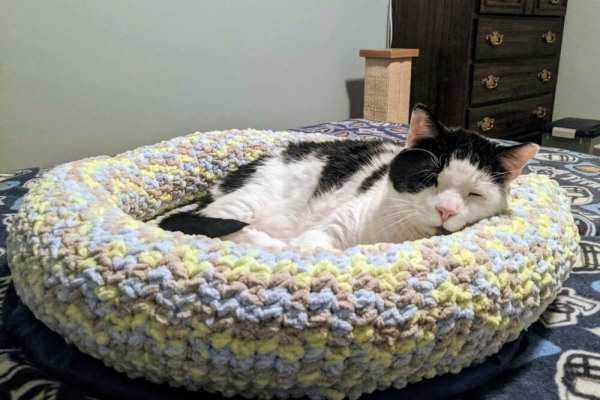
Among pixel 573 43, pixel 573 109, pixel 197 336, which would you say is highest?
pixel 573 43

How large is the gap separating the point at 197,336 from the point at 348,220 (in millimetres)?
536

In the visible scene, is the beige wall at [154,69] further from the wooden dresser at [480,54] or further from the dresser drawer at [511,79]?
the dresser drawer at [511,79]

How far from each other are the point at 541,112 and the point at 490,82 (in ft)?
2.56

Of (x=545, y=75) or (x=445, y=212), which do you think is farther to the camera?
(x=545, y=75)

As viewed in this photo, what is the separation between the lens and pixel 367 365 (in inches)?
21.6

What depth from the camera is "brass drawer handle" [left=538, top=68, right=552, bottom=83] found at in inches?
119

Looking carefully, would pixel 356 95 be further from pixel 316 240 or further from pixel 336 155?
pixel 316 240

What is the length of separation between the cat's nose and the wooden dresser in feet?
6.15

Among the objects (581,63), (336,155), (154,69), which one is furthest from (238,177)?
(581,63)

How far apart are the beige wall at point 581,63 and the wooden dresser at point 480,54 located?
31cm

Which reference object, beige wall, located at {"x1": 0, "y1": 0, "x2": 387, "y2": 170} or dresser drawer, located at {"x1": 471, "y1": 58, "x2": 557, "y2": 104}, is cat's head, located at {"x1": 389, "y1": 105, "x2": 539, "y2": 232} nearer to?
beige wall, located at {"x1": 0, "y1": 0, "x2": 387, "y2": 170}

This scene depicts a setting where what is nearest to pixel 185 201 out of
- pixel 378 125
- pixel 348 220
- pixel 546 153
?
pixel 348 220

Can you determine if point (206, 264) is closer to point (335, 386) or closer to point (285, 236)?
point (335, 386)

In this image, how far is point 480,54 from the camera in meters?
2.47
